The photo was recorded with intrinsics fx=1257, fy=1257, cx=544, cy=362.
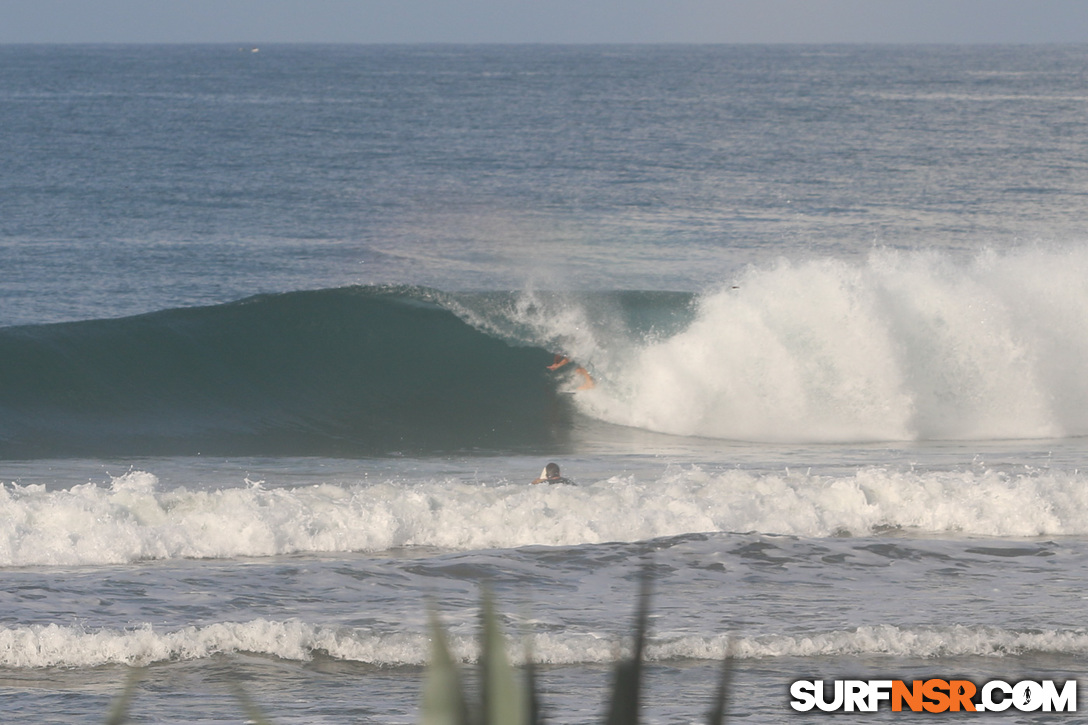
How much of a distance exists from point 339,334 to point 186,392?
3308 mm

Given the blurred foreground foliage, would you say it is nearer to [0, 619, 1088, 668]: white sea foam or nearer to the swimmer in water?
[0, 619, 1088, 668]: white sea foam

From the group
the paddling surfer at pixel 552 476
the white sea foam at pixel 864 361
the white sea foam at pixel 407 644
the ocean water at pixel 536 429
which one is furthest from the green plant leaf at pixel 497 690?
the white sea foam at pixel 864 361

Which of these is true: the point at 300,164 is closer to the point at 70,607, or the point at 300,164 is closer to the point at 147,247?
the point at 147,247

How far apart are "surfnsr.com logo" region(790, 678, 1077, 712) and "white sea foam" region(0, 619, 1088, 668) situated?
39 centimetres

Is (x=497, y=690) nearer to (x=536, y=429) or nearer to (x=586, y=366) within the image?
(x=536, y=429)

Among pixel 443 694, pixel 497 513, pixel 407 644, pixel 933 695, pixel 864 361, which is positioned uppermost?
pixel 864 361

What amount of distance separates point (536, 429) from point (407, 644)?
34.1 ft

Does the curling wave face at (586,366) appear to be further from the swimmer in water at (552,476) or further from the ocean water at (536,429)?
the swimmer in water at (552,476)

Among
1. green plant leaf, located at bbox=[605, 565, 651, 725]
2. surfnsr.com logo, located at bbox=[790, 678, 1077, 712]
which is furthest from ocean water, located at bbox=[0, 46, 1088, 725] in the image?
green plant leaf, located at bbox=[605, 565, 651, 725]

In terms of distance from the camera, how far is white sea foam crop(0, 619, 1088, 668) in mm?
7324

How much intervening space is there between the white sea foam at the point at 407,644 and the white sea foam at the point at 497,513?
2.49 metres

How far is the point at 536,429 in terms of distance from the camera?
58.4 feet

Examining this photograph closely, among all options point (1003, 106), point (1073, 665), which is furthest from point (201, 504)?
point (1003, 106)

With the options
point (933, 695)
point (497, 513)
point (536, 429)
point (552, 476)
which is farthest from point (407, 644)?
point (536, 429)
